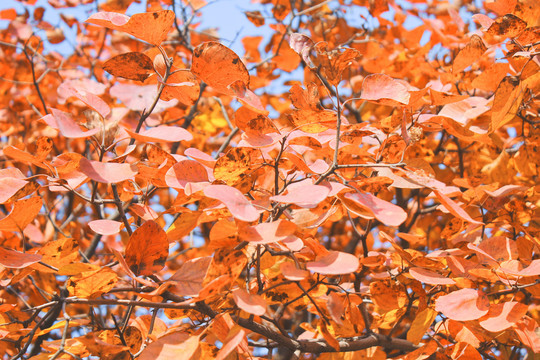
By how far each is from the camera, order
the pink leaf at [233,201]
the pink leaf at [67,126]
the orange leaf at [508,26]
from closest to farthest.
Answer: the pink leaf at [233,201]
the pink leaf at [67,126]
the orange leaf at [508,26]

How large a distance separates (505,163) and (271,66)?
47.8 inches

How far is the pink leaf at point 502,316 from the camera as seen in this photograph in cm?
84

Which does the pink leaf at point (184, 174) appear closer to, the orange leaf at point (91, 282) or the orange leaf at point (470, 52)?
the orange leaf at point (91, 282)

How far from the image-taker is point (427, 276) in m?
0.91

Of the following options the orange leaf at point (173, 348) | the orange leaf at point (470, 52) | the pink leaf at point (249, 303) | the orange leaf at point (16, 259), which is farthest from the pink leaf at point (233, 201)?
the orange leaf at point (470, 52)

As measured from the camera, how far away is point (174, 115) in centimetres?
165

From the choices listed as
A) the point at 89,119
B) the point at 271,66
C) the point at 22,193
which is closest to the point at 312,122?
the point at 89,119

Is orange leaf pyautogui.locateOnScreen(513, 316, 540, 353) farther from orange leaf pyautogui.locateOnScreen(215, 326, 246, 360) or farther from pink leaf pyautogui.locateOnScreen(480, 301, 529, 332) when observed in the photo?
Answer: orange leaf pyautogui.locateOnScreen(215, 326, 246, 360)

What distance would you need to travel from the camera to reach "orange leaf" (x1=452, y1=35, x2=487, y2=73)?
1.17 m

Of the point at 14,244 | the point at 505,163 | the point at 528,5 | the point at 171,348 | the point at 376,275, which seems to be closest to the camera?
the point at 171,348

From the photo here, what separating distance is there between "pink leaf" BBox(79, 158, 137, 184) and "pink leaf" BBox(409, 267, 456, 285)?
55cm

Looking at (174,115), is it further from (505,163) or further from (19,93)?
(19,93)

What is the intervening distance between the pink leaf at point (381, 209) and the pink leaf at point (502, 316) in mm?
298

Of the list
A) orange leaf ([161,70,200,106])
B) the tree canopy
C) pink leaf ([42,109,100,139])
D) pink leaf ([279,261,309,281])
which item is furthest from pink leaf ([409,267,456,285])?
pink leaf ([42,109,100,139])
